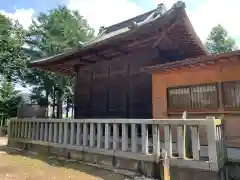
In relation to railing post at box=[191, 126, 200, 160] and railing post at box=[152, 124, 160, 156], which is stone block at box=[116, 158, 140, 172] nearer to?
railing post at box=[152, 124, 160, 156]

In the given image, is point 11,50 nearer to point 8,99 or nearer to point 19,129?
point 8,99

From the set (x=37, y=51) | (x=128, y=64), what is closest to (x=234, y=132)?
(x=128, y=64)

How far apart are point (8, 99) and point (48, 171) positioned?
59.0 feet

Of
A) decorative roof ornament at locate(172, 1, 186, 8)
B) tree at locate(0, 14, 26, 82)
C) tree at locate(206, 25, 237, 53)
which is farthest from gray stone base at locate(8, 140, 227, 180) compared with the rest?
tree at locate(206, 25, 237, 53)

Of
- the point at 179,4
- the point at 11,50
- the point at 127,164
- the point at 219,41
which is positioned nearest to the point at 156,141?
the point at 127,164

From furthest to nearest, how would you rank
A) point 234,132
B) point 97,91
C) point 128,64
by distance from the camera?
point 97,91 → point 128,64 → point 234,132

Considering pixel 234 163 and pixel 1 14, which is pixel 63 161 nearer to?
pixel 234 163

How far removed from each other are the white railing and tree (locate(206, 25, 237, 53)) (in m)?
23.6

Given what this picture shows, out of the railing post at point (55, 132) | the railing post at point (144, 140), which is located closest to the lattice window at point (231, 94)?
the railing post at point (144, 140)

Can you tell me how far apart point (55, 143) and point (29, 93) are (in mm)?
17768

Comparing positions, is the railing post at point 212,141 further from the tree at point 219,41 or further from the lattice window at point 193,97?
the tree at point 219,41

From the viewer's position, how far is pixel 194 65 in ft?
20.6

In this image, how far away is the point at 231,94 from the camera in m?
6.00

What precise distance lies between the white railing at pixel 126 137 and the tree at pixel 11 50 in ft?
46.4
